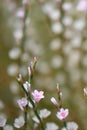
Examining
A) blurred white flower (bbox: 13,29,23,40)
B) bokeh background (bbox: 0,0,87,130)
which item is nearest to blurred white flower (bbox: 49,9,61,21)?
bokeh background (bbox: 0,0,87,130)

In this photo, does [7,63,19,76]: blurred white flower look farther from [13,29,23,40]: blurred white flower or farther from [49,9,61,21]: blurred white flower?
[49,9,61,21]: blurred white flower

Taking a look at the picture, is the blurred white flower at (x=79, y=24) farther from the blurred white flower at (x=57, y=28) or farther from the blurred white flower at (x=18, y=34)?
the blurred white flower at (x=18, y=34)

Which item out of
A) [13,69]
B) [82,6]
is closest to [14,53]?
[13,69]

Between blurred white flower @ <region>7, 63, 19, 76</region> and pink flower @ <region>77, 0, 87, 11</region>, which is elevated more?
pink flower @ <region>77, 0, 87, 11</region>

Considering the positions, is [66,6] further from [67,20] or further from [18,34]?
[18,34]

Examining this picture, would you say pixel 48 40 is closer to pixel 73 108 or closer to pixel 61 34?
pixel 61 34

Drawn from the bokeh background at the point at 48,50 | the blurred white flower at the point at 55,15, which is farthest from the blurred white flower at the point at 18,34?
the blurred white flower at the point at 55,15

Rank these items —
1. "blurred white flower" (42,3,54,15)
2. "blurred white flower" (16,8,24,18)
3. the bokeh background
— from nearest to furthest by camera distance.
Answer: the bokeh background
"blurred white flower" (16,8,24,18)
"blurred white flower" (42,3,54,15)

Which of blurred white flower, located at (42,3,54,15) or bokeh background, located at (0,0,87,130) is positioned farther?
blurred white flower, located at (42,3,54,15)

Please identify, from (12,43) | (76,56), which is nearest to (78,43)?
(76,56)
